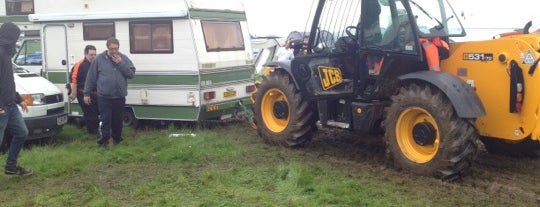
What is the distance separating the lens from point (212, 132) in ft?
30.4

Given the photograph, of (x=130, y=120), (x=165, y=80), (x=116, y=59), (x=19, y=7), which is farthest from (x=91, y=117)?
(x=19, y=7)

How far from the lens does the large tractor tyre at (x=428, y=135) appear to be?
19.1 ft

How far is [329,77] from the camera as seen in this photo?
7.46 m

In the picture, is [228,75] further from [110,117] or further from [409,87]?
[409,87]

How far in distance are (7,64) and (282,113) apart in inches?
139

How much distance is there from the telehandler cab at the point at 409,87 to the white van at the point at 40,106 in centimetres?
303

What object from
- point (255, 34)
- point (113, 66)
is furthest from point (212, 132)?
point (255, 34)

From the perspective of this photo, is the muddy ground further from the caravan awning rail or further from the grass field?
the caravan awning rail

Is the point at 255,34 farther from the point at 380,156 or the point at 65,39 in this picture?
the point at 380,156

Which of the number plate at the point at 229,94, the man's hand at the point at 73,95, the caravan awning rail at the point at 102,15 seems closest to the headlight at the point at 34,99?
the man's hand at the point at 73,95

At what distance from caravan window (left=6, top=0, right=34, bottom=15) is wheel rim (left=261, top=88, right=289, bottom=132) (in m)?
5.13

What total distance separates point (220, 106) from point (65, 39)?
2908 mm

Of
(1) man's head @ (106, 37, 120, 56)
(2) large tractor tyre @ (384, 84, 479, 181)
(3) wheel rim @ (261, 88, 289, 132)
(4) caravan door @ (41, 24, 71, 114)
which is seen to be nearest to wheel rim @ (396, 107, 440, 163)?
(2) large tractor tyre @ (384, 84, 479, 181)

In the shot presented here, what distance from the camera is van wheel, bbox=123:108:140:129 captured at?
9.99 meters
